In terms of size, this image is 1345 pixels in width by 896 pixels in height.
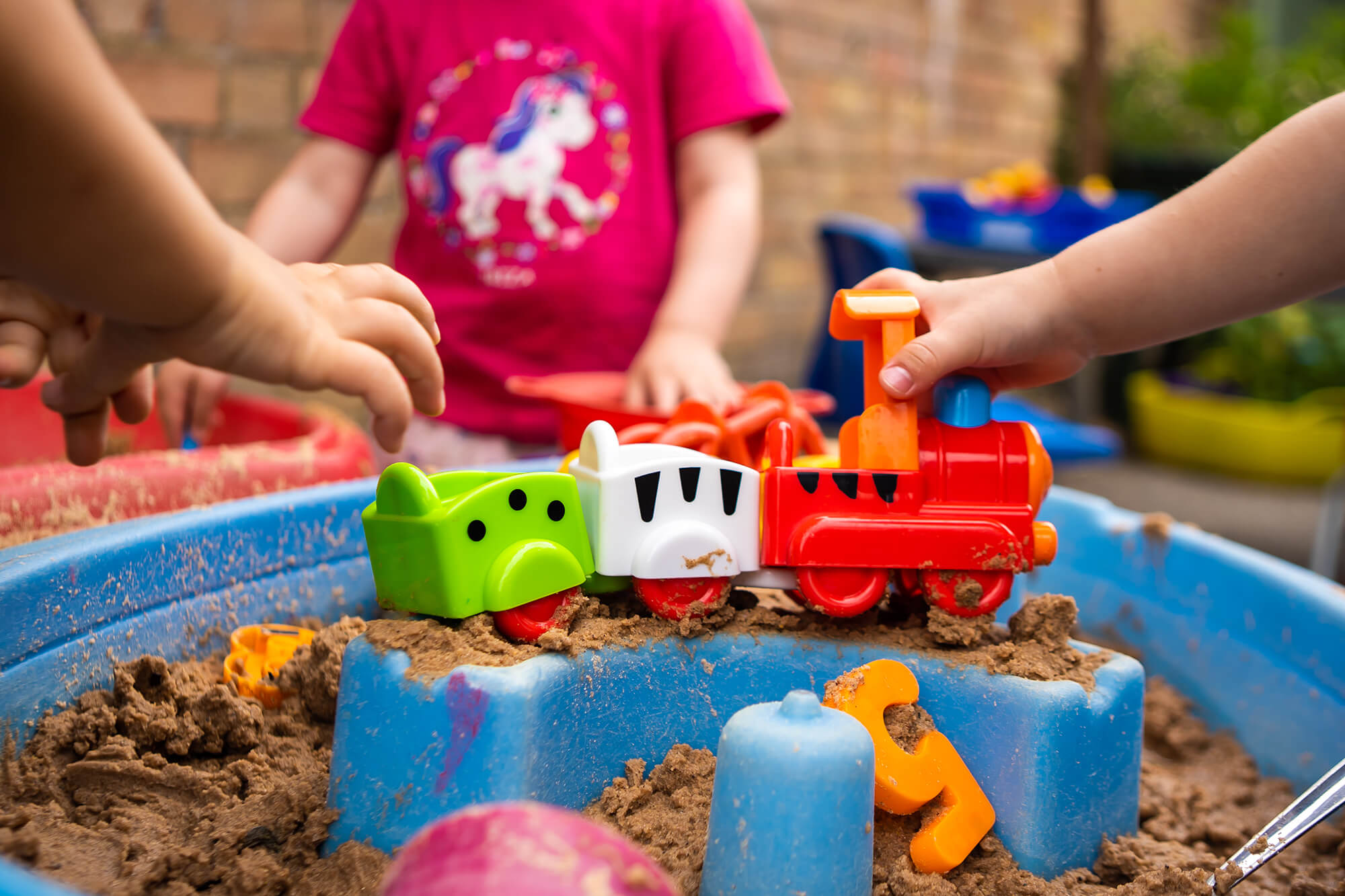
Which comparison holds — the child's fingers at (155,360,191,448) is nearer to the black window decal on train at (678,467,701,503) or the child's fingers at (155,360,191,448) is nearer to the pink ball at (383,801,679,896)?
the black window decal on train at (678,467,701,503)

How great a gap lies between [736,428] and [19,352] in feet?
1.21

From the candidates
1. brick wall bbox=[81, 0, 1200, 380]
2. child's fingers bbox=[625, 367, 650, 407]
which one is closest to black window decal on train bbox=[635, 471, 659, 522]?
child's fingers bbox=[625, 367, 650, 407]

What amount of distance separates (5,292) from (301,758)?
257mm

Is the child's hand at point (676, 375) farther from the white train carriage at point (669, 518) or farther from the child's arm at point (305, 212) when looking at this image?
the child's arm at point (305, 212)

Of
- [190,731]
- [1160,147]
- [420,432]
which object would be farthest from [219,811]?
[1160,147]

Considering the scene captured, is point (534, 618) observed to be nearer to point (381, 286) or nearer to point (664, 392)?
point (381, 286)

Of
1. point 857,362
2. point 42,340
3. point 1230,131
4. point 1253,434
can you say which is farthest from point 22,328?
point 1230,131

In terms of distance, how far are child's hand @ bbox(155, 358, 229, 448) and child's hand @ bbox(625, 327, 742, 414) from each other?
35 cm

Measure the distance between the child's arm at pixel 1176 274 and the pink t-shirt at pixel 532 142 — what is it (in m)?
0.51

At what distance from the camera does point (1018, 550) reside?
19.8 inches

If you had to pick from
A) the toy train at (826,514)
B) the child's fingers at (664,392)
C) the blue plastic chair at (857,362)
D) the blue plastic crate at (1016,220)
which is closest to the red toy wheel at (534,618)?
the toy train at (826,514)

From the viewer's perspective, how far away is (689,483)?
19.9 inches

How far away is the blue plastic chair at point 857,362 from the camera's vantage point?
50.9 inches

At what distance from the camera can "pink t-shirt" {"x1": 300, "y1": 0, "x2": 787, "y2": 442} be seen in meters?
0.97
